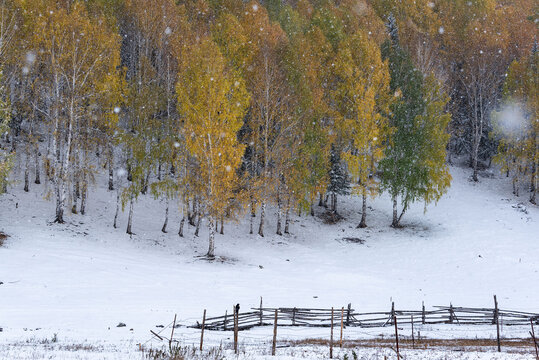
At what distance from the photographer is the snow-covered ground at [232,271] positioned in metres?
12.7

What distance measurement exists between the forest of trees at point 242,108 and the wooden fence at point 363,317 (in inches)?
297

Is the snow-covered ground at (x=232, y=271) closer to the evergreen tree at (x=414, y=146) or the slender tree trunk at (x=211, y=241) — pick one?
the slender tree trunk at (x=211, y=241)

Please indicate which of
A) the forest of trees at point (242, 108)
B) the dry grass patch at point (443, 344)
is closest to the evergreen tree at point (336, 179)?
the forest of trees at point (242, 108)

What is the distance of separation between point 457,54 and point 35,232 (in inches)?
1623

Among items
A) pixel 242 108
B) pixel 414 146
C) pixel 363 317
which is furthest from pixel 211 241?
pixel 414 146

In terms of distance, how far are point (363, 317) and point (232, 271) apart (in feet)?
21.4

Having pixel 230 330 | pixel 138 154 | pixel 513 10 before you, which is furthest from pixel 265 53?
pixel 513 10

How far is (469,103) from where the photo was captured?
40312mm

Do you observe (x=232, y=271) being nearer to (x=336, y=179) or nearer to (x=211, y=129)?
(x=211, y=129)

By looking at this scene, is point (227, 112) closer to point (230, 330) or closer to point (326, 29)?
point (230, 330)

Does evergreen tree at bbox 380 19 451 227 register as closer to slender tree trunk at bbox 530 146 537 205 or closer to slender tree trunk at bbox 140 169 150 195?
slender tree trunk at bbox 530 146 537 205

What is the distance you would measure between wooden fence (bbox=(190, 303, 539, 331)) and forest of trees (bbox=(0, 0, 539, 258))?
755 cm

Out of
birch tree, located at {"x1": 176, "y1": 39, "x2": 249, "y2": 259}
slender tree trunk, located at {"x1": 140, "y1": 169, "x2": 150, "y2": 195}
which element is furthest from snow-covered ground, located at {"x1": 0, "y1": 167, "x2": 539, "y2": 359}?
birch tree, located at {"x1": 176, "y1": 39, "x2": 249, "y2": 259}

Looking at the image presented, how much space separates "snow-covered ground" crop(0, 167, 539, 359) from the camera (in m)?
12.7
